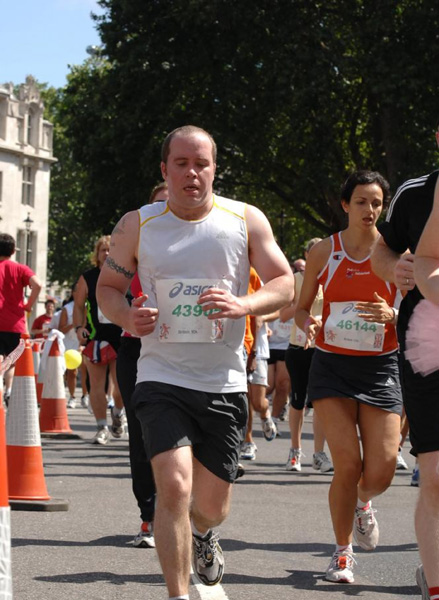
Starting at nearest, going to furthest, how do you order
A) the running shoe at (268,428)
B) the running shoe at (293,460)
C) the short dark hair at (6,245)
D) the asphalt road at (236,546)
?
the asphalt road at (236,546), the running shoe at (293,460), the short dark hair at (6,245), the running shoe at (268,428)

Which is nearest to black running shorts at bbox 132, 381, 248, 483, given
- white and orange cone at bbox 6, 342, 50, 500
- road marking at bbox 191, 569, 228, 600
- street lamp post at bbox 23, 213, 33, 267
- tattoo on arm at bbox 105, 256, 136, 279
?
tattoo on arm at bbox 105, 256, 136, 279

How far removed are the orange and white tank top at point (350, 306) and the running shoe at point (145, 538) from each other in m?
1.45

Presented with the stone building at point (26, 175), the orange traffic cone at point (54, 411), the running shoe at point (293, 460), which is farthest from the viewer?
the stone building at point (26, 175)

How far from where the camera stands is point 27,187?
86562 millimetres

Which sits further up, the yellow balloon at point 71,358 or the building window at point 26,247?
the building window at point 26,247

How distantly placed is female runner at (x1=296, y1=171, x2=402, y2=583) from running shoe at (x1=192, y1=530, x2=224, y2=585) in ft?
2.93

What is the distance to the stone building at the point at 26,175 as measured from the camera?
84.4 meters

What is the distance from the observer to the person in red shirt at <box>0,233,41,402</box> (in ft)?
48.9

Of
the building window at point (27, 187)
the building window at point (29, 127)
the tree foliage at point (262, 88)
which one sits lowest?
the tree foliage at point (262, 88)

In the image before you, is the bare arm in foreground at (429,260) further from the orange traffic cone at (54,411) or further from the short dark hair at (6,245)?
the orange traffic cone at (54,411)

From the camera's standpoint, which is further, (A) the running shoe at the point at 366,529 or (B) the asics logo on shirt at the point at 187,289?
(A) the running shoe at the point at 366,529

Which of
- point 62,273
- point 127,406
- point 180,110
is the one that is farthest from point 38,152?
point 127,406

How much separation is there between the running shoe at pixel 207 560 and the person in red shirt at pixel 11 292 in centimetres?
882

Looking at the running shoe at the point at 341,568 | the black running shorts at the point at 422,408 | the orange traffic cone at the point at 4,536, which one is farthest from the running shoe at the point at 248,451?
the orange traffic cone at the point at 4,536
